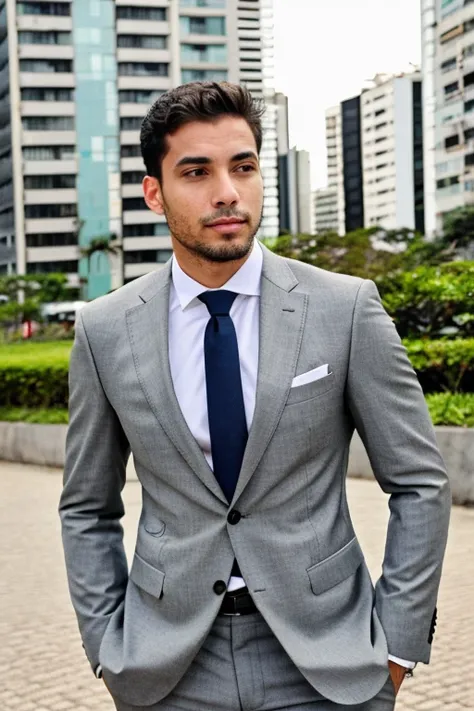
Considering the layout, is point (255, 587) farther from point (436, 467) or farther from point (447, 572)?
point (447, 572)

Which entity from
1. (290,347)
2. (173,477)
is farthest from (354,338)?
(173,477)

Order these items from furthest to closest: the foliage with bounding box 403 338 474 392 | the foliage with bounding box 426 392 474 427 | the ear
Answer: the foliage with bounding box 403 338 474 392 → the foliage with bounding box 426 392 474 427 → the ear

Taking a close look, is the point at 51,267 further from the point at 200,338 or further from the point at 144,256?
the point at 200,338

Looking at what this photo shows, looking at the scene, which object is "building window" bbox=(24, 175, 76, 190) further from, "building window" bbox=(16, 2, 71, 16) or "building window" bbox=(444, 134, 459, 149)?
"building window" bbox=(444, 134, 459, 149)

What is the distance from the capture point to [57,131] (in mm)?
100000

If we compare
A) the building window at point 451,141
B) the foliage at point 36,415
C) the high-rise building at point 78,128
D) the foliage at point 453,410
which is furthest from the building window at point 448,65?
the foliage at point 453,410

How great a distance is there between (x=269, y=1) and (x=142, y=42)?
2208 cm

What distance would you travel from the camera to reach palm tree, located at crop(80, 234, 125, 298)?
322 feet

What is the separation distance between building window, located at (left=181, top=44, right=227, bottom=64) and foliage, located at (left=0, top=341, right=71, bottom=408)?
9608 cm

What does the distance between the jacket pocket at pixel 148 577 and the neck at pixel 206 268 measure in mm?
547

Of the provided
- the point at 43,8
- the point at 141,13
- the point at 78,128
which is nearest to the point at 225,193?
the point at 78,128

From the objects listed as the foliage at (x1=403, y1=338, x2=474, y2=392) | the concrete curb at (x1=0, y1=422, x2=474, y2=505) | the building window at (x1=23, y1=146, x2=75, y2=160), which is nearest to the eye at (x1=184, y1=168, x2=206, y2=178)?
the concrete curb at (x1=0, y1=422, x2=474, y2=505)

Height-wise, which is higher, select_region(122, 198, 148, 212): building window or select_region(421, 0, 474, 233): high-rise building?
select_region(421, 0, 474, 233): high-rise building

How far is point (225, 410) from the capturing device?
2.09 m
